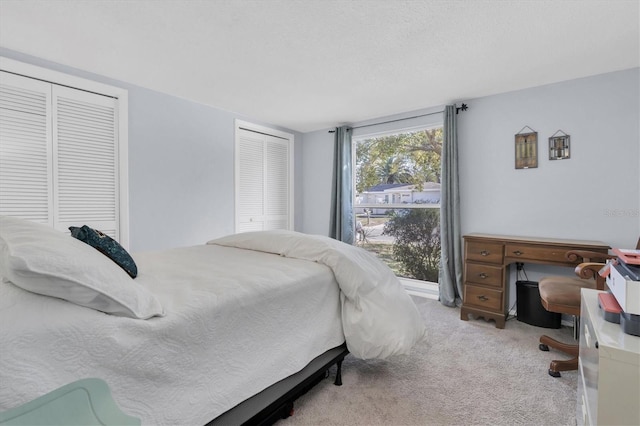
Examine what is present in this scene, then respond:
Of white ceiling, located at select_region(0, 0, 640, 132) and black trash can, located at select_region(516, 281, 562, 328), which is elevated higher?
white ceiling, located at select_region(0, 0, 640, 132)

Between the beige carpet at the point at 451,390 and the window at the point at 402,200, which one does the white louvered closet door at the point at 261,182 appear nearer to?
the window at the point at 402,200

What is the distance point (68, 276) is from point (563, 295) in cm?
274

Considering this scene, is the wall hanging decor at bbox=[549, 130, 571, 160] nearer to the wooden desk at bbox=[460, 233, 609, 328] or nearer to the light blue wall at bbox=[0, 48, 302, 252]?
the wooden desk at bbox=[460, 233, 609, 328]

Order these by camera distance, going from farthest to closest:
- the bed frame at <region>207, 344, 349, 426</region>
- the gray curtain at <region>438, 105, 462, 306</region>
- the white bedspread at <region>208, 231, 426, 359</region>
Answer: the gray curtain at <region>438, 105, 462, 306</region>
the white bedspread at <region>208, 231, 426, 359</region>
the bed frame at <region>207, 344, 349, 426</region>

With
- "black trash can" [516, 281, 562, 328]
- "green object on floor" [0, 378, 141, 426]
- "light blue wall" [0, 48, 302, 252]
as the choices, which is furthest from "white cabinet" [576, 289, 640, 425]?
"light blue wall" [0, 48, 302, 252]

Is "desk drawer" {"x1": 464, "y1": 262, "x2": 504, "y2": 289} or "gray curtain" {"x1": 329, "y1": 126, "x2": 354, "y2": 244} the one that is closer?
"desk drawer" {"x1": 464, "y1": 262, "x2": 504, "y2": 289}

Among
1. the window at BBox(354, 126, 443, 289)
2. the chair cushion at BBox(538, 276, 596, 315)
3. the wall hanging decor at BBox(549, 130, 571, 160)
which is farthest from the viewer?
the window at BBox(354, 126, 443, 289)

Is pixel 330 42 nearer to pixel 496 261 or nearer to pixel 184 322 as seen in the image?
pixel 184 322

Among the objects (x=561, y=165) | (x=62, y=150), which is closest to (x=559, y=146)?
(x=561, y=165)

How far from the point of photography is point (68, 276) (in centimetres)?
88

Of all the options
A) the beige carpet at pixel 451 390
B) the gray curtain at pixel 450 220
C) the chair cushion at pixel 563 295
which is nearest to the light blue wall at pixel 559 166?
the gray curtain at pixel 450 220

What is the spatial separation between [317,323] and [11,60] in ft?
Answer: 10.2

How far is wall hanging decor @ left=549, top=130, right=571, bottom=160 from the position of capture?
289 centimetres

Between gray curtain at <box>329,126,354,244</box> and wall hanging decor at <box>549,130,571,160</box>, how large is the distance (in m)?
2.37
